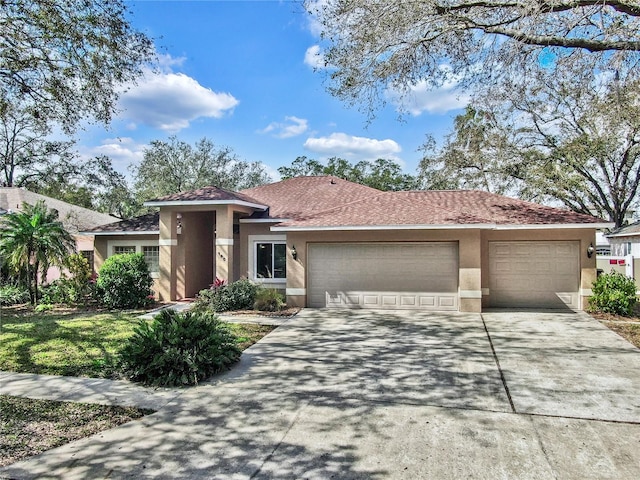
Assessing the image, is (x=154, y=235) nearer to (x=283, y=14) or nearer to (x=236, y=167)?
(x=283, y=14)

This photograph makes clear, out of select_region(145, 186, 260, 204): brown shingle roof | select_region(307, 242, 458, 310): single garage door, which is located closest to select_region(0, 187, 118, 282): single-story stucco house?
select_region(145, 186, 260, 204): brown shingle roof

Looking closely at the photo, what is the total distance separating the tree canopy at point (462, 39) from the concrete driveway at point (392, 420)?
6.33 m

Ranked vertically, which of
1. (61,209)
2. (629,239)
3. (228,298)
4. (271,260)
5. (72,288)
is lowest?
(228,298)

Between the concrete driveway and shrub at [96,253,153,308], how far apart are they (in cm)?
714

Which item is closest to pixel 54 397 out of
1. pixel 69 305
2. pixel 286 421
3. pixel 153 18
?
pixel 286 421

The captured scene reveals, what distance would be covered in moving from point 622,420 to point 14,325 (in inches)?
518

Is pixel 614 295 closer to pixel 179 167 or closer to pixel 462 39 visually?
pixel 462 39

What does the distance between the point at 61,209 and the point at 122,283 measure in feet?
45.0

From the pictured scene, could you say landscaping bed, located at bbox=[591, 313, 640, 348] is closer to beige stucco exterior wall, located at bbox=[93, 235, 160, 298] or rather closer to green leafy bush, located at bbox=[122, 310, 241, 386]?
green leafy bush, located at bbox=[122, 310, 241, 386]

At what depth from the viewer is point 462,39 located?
977 cm

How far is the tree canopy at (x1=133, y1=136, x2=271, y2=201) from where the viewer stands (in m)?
31.8

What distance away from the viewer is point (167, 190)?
1235 inches

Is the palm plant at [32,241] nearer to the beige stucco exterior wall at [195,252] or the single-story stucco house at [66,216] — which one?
the single-story stucco house at [66,216]

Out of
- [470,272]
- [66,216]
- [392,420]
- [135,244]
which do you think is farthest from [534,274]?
[66,216]
